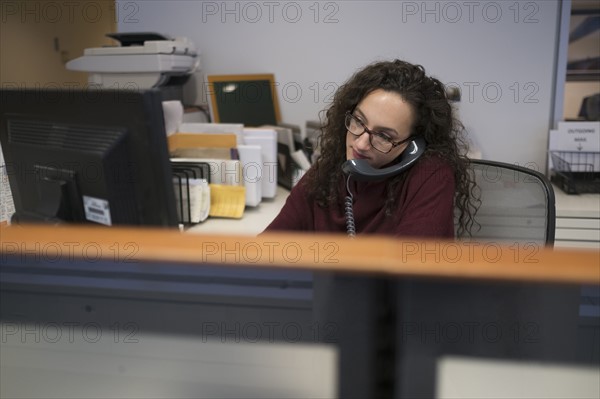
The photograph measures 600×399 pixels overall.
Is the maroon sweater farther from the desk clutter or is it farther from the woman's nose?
the desk clutter

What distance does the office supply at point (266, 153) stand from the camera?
214 cm

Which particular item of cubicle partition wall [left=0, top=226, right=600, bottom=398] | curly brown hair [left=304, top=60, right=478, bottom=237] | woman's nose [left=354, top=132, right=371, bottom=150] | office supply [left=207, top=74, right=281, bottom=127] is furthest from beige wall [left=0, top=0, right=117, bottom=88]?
cubicle partition wall [left=0, top=226, right=600, bottom=398]

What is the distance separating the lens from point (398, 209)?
142 centimetres

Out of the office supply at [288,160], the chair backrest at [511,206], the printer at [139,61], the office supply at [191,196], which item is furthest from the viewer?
the printer at [139,61]

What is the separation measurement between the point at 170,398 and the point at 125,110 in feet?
1.68

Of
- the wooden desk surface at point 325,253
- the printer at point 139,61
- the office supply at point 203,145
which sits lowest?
the office supply at point 203,145

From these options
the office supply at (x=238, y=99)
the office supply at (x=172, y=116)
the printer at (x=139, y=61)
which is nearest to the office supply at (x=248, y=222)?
the office supply at (x=172, y=116)

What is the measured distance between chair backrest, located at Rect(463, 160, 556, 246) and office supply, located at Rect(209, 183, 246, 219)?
81 centimetres

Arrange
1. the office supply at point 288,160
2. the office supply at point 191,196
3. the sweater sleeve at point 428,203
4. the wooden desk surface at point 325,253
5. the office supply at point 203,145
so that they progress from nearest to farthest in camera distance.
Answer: the wooden desk surface at point 325,253 < the sweater sleeve at point 428,203 < the office supply at point 191,196 < the office supply at point 203,145 < the office supply at point 288,160

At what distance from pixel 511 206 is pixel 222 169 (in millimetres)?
991

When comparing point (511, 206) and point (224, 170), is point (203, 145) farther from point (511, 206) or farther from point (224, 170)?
point (511, 206)

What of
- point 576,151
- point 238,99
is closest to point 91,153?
point 238,99

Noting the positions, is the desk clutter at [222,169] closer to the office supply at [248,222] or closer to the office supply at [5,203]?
the office supply at [248,222]

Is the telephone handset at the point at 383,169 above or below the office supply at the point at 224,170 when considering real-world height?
above
